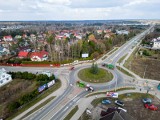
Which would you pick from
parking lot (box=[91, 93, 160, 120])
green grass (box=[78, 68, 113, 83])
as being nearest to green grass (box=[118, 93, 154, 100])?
parking lot (box=[91, 93, 160, 120])

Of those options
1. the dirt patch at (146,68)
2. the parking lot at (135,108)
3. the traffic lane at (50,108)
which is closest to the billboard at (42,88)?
the traffic lane at (50,108)

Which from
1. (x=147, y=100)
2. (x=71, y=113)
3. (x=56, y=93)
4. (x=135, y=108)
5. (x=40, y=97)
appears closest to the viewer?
(x=71, y=113)

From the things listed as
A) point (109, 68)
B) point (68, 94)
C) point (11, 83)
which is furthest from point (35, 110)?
point (109, 68)

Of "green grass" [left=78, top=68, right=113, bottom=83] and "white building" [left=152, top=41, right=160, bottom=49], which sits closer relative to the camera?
"green grass" [left=78, top=68, right=113, bottom=83]

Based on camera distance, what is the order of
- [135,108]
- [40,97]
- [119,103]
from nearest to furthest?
1. [135,108]
2. [119,103]
3. [40,97]

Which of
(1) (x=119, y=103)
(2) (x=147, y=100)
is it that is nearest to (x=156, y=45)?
(2) (x=147, y=100)

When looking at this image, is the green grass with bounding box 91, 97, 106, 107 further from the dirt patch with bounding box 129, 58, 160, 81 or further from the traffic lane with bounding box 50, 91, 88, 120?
the dirt patch with bounding box 129, 58, 160, 81

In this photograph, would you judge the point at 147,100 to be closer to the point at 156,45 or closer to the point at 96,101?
the point at 96,101

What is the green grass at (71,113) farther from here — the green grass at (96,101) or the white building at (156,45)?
the white building at (156,45)

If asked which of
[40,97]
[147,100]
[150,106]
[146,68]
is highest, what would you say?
[146,68]

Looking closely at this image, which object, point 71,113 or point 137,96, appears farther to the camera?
point 137,96
